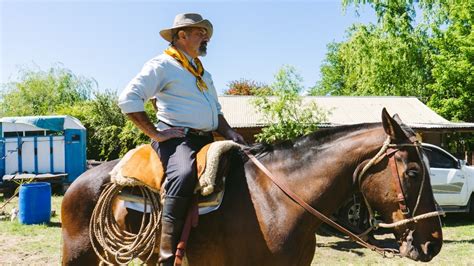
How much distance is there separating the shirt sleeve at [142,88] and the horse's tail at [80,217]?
87 centimetres

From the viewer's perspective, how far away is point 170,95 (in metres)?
3.05

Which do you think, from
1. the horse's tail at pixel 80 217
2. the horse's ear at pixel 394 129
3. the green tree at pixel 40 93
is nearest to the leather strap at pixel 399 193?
the horse's ear at pixel 394 129

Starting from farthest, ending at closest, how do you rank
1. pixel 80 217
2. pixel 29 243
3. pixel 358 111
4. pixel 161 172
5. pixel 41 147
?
1. pixel 358 111
2. pixel 41 147
3. pixel 29 243
4. pixel 80 217
5. pixel 161 172

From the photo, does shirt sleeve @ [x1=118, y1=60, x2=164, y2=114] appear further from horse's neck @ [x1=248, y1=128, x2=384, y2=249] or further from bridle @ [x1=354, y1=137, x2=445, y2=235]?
bridle @ [x1=354, y1=137, x2=445, y2=235]

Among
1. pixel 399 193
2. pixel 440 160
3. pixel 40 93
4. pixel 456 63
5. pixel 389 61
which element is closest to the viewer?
pixel 399 193

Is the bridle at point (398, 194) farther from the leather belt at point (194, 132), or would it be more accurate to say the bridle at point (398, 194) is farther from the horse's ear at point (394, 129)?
the leather belt at point (194, 132)

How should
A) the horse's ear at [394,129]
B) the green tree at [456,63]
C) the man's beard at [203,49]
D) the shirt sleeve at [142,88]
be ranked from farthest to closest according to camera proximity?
1. the green tree at [456,63]
2. the man's beard at [203,49]
3. the shirt sleeve at [142,88]
4. the horse's ear at [394,129]

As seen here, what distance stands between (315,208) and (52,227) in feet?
28.8

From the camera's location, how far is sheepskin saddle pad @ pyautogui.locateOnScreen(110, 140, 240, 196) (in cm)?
279

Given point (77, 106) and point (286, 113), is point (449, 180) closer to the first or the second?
point (286, 113)

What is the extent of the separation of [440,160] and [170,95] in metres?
9.03

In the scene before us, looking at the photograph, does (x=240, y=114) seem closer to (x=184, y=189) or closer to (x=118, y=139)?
(x=118, y=139)

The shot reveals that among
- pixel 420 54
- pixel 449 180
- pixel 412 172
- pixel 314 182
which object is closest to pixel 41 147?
pixel 449 180

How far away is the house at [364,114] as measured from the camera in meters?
18.7
